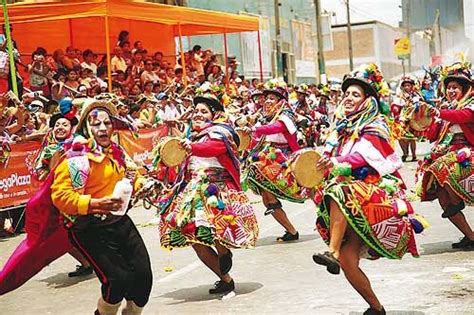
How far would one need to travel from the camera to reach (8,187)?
13766 millimetres

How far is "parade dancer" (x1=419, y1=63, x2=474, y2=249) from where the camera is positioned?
9.73 m

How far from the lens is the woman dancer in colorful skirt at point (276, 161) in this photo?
11.4 metres

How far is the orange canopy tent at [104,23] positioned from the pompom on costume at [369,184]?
1052 cm

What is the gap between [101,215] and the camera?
21.3ft

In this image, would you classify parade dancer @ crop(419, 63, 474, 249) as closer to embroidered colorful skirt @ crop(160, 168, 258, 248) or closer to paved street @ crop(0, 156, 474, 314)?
paved street @ crop(0, 156, 474, 314)

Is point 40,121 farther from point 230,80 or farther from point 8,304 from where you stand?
point 230,80

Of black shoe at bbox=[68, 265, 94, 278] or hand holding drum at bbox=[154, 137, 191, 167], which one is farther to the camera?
black shoe at bbox=[68, 265, 94, 278]

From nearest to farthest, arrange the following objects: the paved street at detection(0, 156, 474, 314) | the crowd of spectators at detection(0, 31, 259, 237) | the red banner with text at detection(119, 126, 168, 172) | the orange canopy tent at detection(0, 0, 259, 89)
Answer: the paved street at detection(0, 156, 474, 314), the crowd of spectators at detection(0, 31, 259, 237), the red banner with text at detection(119, 126, 168, 172), the orange canopy tent at detection(0, 0, 259, 89)

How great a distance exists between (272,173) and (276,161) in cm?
16

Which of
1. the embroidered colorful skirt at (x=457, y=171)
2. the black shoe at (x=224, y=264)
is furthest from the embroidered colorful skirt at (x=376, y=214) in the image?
the embroidered colorful skirt at (x=457, y=171)

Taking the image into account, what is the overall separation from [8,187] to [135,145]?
4.17 meters

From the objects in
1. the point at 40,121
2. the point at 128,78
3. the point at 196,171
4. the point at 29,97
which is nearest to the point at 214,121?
the point at 196,171

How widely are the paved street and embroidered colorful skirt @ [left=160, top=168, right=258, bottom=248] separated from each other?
53cm

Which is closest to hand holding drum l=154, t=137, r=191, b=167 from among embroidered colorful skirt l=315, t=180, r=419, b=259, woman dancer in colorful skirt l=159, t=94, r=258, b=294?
woman dancer in colorful skirt l=159, t=94, r=258, b=294
